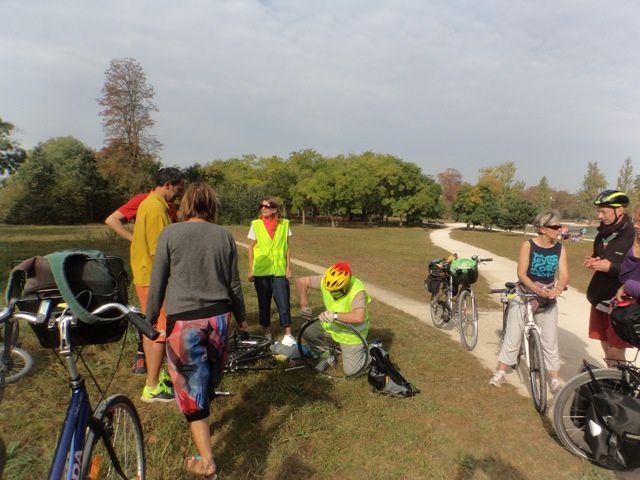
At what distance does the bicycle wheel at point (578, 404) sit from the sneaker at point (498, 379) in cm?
118

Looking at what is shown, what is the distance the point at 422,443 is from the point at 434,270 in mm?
3847

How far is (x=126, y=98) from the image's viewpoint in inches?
1305

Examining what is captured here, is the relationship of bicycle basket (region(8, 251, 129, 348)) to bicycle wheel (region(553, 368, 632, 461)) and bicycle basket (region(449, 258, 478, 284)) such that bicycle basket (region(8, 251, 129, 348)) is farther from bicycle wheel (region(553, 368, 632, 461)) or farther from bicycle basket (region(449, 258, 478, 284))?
bicycle basket (region(449, 258, 478, 284))

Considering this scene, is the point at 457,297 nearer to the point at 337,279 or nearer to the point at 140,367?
the point at 337,279

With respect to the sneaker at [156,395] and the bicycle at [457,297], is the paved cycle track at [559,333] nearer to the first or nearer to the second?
the bicycle at [457,297]

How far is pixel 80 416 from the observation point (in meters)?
Result: 1.84

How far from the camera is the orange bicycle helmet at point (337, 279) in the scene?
4043mm

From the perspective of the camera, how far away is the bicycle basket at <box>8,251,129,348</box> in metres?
1.75

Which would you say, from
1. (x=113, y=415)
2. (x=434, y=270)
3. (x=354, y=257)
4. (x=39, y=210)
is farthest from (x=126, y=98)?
(x=113, y=415)

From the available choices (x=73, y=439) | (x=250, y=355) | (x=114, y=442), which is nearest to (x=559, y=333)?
(x=250, y=355)

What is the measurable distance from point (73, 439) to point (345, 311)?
2.91 m

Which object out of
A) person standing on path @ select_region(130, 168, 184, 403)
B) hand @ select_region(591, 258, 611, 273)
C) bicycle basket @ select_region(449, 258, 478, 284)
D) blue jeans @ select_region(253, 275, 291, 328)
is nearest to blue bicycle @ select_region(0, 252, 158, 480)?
person standing on path @ select_region(130, 168, 184, 403)

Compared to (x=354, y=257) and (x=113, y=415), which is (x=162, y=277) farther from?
(x=354, y=257)

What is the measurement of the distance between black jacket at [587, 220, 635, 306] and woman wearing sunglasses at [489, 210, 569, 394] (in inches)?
→ 12.5
